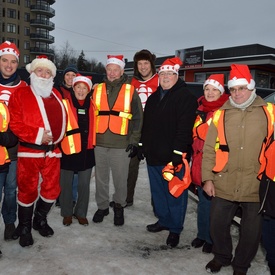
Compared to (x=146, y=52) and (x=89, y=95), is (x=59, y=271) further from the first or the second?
(x=146, y=52)

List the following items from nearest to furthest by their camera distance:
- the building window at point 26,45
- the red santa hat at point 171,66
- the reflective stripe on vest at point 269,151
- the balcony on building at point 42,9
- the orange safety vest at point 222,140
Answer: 1. the reflective stripe on vest at point 269,151
2. the orange safety vest at point 222,140
3. the red santa hat at point 171,66
4. the building window at point 26,45
5. the balcony on building at point 42,9

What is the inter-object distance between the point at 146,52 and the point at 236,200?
98.9 inches

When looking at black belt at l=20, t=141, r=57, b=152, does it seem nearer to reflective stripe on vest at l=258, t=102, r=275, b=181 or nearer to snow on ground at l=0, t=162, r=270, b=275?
snow on ground at l=0, t=162, r=270, b=275

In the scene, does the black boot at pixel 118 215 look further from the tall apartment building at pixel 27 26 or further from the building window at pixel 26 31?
the building window at pixel 26 31

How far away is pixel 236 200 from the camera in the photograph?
9.64ft

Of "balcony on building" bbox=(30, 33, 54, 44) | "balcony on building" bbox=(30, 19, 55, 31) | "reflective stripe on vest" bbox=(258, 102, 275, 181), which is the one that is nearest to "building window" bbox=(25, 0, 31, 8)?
"balcony on building" bbox=(30, 19, 55, 31)

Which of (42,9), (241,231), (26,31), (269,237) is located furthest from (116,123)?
(42,9)

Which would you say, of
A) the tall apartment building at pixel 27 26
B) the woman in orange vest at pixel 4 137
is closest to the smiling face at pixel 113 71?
the woman in orange vest at pixel 4 137

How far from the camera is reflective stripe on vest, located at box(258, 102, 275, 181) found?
8.85 ft

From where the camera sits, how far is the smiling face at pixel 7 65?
3.42 meters

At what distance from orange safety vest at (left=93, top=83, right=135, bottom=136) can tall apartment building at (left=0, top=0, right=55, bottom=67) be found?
2285 inches

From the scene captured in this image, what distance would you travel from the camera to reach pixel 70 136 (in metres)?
3.88

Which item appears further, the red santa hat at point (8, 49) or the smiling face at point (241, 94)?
the red santa hat at point (8, 49)

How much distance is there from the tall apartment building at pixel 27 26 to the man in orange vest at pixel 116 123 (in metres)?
57.9
